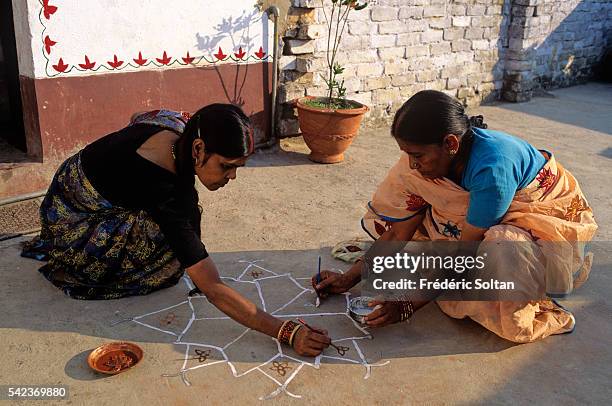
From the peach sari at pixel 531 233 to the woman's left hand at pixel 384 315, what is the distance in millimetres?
319

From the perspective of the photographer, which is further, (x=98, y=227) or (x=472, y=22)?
(x=472, y=22)

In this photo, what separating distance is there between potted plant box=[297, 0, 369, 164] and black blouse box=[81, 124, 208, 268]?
8.09 ft

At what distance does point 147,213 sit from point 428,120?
1364 mm

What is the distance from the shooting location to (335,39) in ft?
18.4

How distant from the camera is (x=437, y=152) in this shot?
239 centimetres

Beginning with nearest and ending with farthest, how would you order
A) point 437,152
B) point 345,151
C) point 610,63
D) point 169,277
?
point 437,152, point 169,277, point 345,151, point 610,63

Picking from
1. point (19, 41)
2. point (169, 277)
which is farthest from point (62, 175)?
point (19, 41)

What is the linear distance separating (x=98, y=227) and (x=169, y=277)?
441 mm

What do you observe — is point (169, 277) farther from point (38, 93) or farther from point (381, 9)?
point (381, 9)

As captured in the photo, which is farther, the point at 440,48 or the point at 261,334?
the point at 440,48

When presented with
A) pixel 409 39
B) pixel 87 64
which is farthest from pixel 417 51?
pixel 87 64

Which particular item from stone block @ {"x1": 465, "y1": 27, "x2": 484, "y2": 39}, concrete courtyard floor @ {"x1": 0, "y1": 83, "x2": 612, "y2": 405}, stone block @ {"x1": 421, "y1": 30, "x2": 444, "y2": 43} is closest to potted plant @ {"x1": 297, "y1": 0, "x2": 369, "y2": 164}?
concrete courtyard floor @ {"x1": 0, "y1": 83, "x2": 612, "y2": 405}

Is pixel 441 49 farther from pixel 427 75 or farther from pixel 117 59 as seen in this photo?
pixel 117 59

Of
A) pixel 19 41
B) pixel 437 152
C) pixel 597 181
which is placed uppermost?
pixel 19 41
